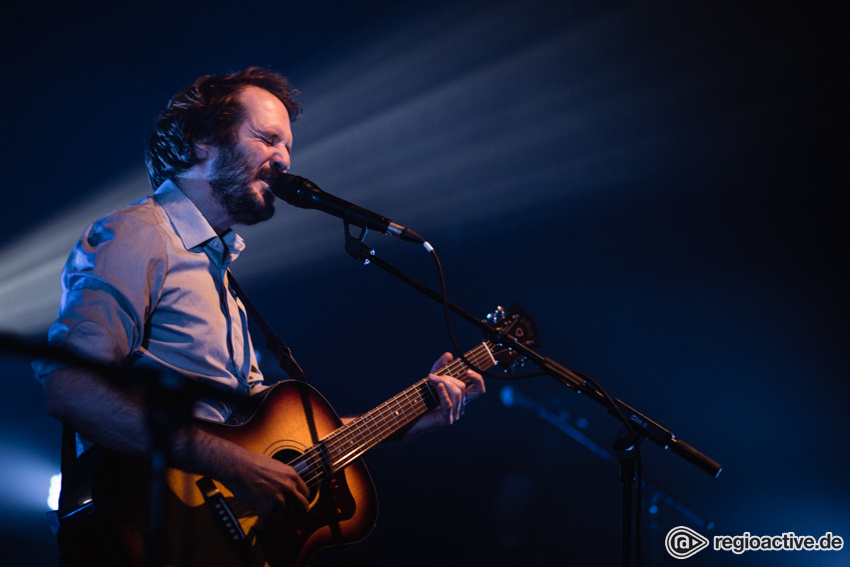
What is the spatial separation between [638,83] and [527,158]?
3.12 feet

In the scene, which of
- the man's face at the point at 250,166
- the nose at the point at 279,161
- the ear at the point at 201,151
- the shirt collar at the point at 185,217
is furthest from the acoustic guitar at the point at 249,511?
the ear at the point at 201,151

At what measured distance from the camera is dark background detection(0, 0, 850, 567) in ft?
10.9

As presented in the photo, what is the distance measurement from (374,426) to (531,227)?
2.16 meters

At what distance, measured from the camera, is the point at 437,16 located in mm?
3754

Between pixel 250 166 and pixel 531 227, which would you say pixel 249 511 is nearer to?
pixel 250 166

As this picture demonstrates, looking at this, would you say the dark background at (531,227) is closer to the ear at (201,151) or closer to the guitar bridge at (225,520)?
the ear at (201,151)

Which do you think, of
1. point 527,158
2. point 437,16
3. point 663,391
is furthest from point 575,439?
point 437,16

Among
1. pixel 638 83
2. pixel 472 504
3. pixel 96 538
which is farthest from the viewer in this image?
pixel 638 83

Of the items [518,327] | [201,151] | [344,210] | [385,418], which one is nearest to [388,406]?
[385,418]

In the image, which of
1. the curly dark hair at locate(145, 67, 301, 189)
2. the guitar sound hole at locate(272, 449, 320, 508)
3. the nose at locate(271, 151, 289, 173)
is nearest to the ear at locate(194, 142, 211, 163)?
the curly dark hair at locate(145, 67, 301, 189)

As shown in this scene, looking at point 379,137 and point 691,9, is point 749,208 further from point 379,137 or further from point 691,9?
point 379,137

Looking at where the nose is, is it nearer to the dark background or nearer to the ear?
the ear

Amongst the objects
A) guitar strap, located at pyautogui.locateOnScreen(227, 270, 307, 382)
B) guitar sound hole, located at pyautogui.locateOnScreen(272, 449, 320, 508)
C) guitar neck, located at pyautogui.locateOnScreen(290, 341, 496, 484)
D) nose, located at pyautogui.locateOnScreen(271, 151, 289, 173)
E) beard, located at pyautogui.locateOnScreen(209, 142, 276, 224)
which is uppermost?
nose, located at pyautogui.locateOnScreen(271, 151, 289, 173)

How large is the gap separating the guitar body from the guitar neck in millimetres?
39
